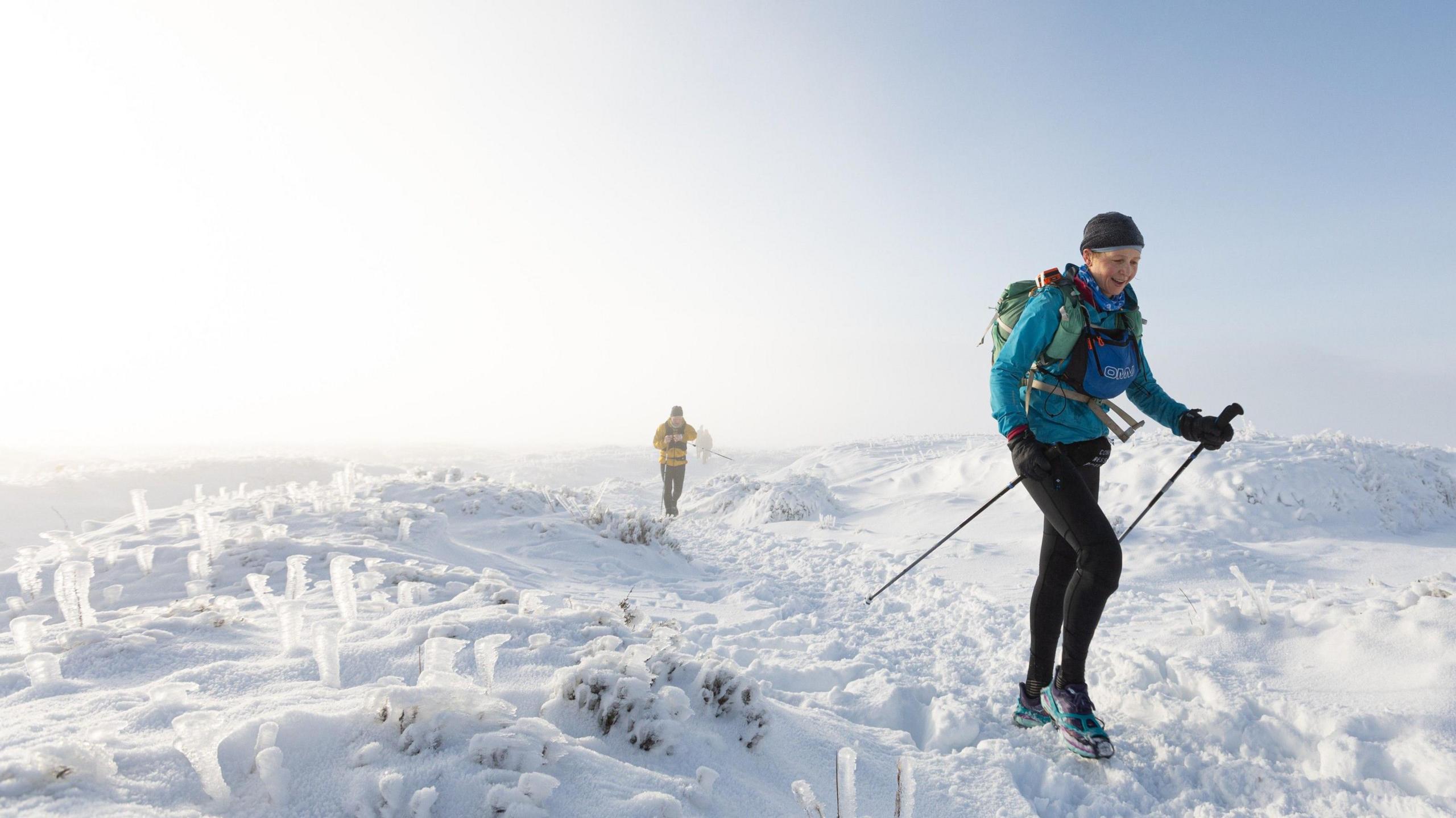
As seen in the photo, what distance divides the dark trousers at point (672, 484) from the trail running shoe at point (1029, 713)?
1037 centimetres

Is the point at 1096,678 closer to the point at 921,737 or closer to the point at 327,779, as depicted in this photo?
the point at 921,737

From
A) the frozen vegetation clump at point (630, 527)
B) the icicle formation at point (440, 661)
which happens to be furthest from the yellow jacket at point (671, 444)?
the icicle formation at point (440, 661)

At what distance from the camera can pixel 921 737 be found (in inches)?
123

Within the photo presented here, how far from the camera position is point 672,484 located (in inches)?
543

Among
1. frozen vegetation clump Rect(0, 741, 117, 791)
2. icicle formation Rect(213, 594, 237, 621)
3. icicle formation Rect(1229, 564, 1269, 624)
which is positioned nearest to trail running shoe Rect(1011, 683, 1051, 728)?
icicle formation Rect(1229, 564, 1269, 624)

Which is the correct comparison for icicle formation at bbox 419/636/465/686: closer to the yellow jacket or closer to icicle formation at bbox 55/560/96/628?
icicle formation at bbox 55/560/96/628

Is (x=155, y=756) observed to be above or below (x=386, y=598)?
above

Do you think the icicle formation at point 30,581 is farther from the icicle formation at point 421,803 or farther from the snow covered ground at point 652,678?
the icicle formation at point 421,803

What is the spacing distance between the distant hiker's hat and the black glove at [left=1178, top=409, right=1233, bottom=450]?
1006 mm

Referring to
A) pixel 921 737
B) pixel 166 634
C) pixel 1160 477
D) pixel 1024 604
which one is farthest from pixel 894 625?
pixel 1160 477

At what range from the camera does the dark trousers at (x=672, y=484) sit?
13539mm

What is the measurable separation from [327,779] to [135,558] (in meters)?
5.07

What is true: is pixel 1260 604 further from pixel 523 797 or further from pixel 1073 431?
pixel 523 797

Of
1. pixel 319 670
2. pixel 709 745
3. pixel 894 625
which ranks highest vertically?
pixel 319 670
